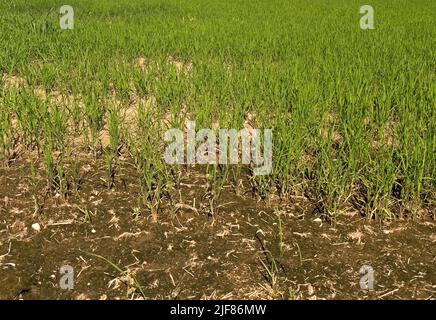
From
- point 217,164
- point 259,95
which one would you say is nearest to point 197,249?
point 217,164

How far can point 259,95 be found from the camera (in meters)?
3.68

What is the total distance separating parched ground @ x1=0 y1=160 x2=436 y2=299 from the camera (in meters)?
1.97

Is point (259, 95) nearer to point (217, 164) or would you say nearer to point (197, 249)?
point (217, 164)

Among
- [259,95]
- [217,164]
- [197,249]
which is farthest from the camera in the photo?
[259,95]

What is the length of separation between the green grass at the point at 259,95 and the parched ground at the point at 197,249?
0.13 m

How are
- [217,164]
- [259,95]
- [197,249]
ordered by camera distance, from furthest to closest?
[259,95] → [217,164] → [197,249]

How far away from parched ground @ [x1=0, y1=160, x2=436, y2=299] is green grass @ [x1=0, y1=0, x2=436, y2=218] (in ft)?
0.44

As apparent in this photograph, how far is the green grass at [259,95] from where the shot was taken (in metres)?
2.60

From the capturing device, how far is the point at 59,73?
463 cm

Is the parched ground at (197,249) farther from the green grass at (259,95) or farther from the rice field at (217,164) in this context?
the green grass at (259,95)

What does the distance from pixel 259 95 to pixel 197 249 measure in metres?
1.81

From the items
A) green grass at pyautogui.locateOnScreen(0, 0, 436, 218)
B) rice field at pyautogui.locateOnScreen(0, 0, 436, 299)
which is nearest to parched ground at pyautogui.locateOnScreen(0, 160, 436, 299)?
rice field at pyautogui.locateOnScreen(0, 0, 436, 299)

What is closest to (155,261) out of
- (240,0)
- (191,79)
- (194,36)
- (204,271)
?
(204,271)

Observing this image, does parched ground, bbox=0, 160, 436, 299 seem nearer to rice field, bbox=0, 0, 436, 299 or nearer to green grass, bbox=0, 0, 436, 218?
rice field, bbox=0, 0, 436, 299
